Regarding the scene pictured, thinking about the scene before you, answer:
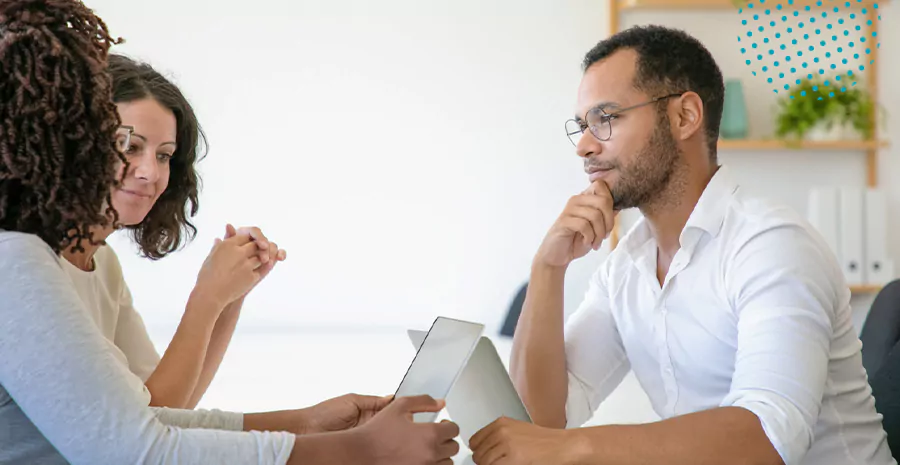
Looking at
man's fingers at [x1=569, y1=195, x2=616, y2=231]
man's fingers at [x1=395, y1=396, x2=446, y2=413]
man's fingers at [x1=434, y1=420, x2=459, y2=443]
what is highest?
man's fingers at [x1=569, y1=195, x2=616, y2=231]

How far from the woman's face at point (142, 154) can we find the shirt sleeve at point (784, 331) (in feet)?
3.13

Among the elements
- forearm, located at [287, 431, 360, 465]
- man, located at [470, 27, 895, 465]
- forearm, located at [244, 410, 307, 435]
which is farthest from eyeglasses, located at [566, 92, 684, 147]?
forearm, located at [287, 431, 360, 465]

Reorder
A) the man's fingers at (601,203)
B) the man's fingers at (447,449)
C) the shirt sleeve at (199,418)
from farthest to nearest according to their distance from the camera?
the man's fingers at (601,203) → the shirt sleeve at (199,418) → the man's fingers at (447,449)

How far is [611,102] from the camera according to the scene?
1530 mm

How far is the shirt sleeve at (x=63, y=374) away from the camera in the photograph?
79cm

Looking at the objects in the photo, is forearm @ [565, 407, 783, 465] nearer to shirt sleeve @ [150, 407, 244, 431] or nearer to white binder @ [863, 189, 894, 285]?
shirt sleeve @ [150, 407, 244, 431]

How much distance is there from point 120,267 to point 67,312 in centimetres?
80

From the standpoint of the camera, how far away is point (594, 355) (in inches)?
63.4

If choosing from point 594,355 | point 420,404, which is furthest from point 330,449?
point 594,355

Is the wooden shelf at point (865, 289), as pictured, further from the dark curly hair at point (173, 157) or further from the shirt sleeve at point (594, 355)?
the dark curly hair at point (173, 157)

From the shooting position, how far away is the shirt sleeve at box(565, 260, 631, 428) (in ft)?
5.24

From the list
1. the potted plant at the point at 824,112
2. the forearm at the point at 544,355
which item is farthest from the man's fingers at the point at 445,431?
the potted plant at the point at 824,112

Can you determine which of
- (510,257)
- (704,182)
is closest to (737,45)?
(510,257)

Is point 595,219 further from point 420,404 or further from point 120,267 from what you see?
point 120,267
